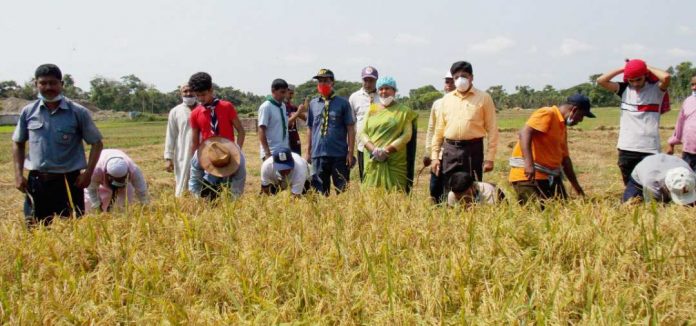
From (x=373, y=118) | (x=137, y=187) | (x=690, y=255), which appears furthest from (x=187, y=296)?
(x=373, y=118)

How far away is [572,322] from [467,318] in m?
0.38

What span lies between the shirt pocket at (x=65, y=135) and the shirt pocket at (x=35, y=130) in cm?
13

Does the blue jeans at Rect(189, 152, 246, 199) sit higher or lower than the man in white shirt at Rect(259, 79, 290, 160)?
lower

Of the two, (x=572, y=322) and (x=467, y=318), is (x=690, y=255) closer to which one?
(x=572, y=322)

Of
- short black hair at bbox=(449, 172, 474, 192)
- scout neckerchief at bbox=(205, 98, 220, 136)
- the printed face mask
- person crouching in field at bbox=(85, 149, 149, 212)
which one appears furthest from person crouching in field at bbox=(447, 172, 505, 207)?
person crouching in field at bbox=(85, 149, 149, 212)

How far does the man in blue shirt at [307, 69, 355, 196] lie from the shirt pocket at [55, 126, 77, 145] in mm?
2287

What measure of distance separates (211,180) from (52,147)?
124cm

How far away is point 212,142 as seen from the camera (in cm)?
480

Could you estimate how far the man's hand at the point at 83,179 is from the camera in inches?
171

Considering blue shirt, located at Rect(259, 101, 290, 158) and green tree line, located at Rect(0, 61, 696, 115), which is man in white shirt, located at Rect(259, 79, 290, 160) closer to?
blue shirt, located at Rect(259, 101, 290, 158)

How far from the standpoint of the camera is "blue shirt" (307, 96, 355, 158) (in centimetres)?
573

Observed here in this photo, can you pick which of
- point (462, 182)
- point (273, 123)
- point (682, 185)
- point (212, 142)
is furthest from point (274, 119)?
point (682, 185)

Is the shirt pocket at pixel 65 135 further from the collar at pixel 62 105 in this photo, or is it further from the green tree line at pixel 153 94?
the green tree line at pixel 153 94

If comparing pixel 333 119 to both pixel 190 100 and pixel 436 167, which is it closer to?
pixel 436 167
